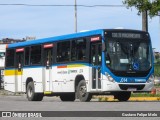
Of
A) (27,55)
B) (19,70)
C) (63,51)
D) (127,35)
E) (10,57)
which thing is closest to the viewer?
(127,35)

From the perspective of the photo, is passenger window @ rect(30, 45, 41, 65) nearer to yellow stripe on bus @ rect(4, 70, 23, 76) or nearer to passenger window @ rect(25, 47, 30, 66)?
passenger window @ rect(25, 47, 30, 66)

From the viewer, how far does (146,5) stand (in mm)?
33375

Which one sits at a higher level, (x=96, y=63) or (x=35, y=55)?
(x=35, y=55)

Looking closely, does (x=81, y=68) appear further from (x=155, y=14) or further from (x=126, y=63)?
(x=155, y=14)

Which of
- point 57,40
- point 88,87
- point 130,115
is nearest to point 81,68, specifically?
point 88,87

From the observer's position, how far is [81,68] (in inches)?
1044

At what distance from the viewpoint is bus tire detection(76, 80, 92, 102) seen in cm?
2612

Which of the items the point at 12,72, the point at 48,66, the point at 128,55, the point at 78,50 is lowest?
the point at 12,72

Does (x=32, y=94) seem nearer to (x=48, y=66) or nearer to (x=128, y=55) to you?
(x=48, y=66)

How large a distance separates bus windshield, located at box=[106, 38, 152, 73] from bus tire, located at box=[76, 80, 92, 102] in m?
1.61

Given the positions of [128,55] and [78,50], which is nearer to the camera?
[128,55]

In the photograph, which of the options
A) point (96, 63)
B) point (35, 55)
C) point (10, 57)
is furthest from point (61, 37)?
point (10, 57)

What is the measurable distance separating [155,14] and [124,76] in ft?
28.6

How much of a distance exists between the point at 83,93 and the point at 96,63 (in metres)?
1.52
